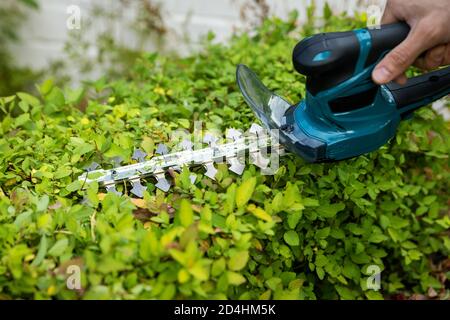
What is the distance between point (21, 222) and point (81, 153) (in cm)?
41

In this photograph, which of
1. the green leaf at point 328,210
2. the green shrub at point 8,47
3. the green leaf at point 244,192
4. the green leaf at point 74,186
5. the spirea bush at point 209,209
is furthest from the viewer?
the green shrub at point 8,47

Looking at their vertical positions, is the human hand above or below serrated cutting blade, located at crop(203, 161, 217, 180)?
above

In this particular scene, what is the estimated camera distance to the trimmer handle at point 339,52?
165 centimetres

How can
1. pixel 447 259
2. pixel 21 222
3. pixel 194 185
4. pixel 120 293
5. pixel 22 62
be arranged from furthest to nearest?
pixel 22 62 → pixel 447 259 → pixel 194 185 → pixel 21 222 → pixel 120 293

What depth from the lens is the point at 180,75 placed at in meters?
2.74

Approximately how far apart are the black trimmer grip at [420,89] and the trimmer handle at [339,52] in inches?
8.9

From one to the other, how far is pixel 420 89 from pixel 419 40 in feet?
0.78

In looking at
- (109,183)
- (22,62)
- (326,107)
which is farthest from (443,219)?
(22,62)

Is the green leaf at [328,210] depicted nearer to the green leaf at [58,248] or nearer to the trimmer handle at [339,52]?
the trimmer handle at [339,52]

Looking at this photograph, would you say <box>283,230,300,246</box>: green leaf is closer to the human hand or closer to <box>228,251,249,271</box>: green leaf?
<box>228,251,249,271</box>: green leaf

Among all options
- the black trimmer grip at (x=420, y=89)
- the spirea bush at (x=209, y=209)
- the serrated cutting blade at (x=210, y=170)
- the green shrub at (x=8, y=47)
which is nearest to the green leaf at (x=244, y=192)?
the spirea bush at (x=209, y=209)

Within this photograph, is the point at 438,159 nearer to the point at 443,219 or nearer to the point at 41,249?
the point at 443,219

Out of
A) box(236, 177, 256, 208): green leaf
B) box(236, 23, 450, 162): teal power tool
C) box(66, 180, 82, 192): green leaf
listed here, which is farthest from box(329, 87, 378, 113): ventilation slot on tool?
box(66, 180, 82, 192): green leaf

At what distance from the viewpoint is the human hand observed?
1.73 meters
